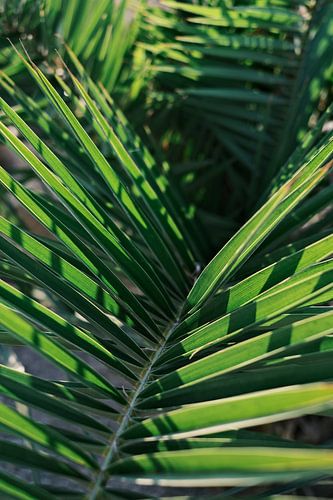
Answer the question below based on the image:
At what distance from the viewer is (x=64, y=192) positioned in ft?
1.74

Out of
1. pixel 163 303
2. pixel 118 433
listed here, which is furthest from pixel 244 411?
pixel 163 303

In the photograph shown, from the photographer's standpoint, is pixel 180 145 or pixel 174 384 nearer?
pixel 174 384

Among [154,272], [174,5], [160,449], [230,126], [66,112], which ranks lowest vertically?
[160,449]

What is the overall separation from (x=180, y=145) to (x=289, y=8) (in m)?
0.30

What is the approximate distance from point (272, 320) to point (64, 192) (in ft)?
0.67

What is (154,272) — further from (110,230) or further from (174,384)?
(174,384)

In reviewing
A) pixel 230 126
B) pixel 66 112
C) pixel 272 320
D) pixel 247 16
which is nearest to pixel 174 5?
pixel 247 16

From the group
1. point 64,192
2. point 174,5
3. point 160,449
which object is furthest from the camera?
point 174,5

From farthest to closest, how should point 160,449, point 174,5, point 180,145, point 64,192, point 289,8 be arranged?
point 180,145
point 289,8
point 174,5
point 64,192
point 160,449

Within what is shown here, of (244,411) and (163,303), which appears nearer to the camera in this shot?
(244,411)

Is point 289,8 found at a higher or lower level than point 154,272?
higher

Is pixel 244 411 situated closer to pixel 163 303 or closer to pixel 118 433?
pixel 118 433

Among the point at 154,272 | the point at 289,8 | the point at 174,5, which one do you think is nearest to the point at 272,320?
the point at 154,272

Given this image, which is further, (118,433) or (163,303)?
(163,303)
